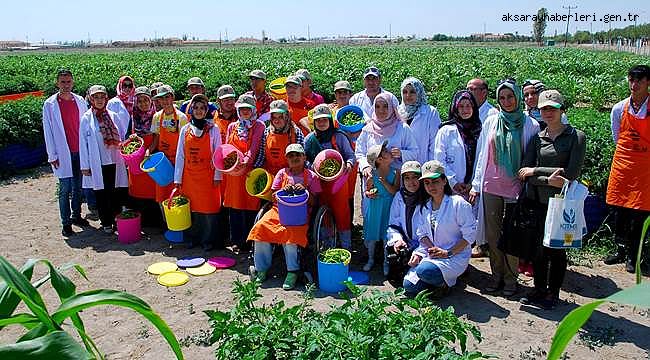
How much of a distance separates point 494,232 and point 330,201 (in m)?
1.60

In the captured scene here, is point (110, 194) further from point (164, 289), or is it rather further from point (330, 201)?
point (330, 201)

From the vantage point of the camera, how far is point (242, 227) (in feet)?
19.9

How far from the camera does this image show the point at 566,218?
420 centimetres

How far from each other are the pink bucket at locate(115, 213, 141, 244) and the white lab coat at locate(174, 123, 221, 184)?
841 mm

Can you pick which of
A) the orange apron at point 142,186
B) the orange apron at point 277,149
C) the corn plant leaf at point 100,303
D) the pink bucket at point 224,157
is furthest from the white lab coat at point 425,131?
the corn plant leaf at point 100,303

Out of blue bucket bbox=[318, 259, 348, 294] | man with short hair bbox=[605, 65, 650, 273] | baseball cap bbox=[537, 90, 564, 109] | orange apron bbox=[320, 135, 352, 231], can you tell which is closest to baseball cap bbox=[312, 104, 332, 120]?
orange apron bbox=[320, 135, 352, 231]

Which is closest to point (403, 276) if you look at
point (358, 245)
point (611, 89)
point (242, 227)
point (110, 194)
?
point (358, 245)

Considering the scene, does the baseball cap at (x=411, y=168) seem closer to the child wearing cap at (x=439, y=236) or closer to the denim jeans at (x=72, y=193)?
the child wearing cap at (x=439, y=236)

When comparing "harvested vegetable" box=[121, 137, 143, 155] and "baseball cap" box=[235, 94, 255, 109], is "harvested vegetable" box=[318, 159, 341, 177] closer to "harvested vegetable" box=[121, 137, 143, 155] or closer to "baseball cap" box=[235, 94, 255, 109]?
"baseball cap" box=[235, 94, 255, 109]

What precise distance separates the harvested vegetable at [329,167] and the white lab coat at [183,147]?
1319 mm

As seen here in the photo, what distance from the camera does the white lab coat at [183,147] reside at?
5945 millimetres

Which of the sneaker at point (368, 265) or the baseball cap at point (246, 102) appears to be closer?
the sneaker at point (368, 265)

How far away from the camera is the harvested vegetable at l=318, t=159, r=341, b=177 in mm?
5254

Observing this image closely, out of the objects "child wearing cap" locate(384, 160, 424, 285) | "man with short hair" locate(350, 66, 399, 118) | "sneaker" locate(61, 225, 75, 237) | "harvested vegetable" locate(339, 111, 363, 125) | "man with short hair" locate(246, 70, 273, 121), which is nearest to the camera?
"child wearing cap" locate(384, 160, 424, 285)
